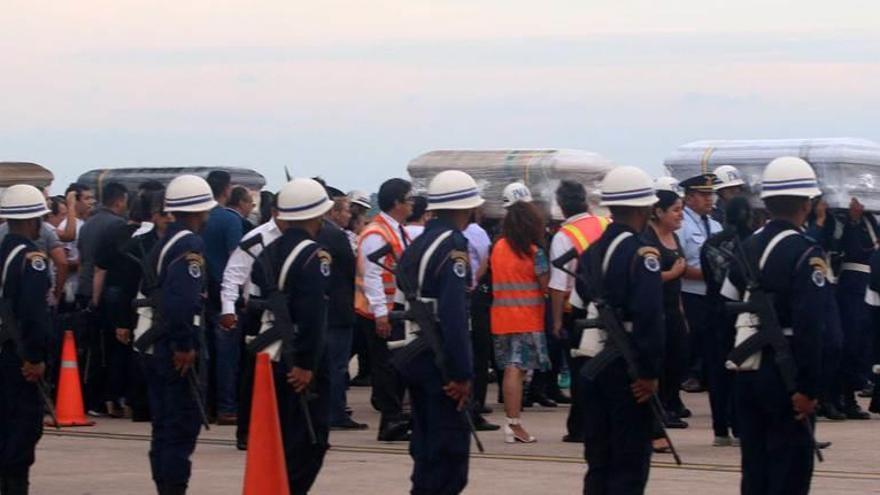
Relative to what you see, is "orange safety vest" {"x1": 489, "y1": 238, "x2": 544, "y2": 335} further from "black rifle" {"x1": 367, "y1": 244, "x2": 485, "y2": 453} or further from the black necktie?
"black rifle" {"x1": 367, "y1": 244, "x2": 485, "y2": 453}

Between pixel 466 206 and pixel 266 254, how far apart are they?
1.09m

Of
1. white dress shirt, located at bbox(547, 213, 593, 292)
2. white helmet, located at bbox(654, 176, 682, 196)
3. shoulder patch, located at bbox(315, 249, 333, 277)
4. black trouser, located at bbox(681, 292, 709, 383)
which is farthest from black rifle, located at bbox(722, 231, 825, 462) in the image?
black trouser, located at bbox(681, 292, 709, 383)

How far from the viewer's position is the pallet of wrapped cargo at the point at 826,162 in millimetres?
18047

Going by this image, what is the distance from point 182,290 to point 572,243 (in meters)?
3.47

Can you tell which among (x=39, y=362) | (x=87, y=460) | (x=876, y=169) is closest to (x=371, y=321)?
(x=87, y=460)

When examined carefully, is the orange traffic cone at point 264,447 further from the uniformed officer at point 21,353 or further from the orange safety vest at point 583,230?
the orange safety vest at point 583,230

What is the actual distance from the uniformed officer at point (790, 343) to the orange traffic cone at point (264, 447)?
7.52 feet

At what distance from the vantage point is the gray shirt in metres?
16.4

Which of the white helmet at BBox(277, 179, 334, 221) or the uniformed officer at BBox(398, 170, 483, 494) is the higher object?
the white helmet at BBox(277, 179, 334, 221)

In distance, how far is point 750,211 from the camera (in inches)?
562

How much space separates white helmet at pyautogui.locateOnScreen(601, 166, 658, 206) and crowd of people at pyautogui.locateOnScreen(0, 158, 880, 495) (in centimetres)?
1

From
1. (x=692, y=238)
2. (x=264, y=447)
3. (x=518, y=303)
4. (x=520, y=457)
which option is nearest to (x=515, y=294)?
(x=518, y=303)

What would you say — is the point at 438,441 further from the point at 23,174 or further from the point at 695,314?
the point at 23,174

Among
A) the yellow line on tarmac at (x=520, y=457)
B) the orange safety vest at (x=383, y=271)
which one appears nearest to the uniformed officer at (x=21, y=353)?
the yellow line on tarmac at (x=520, y=457)
